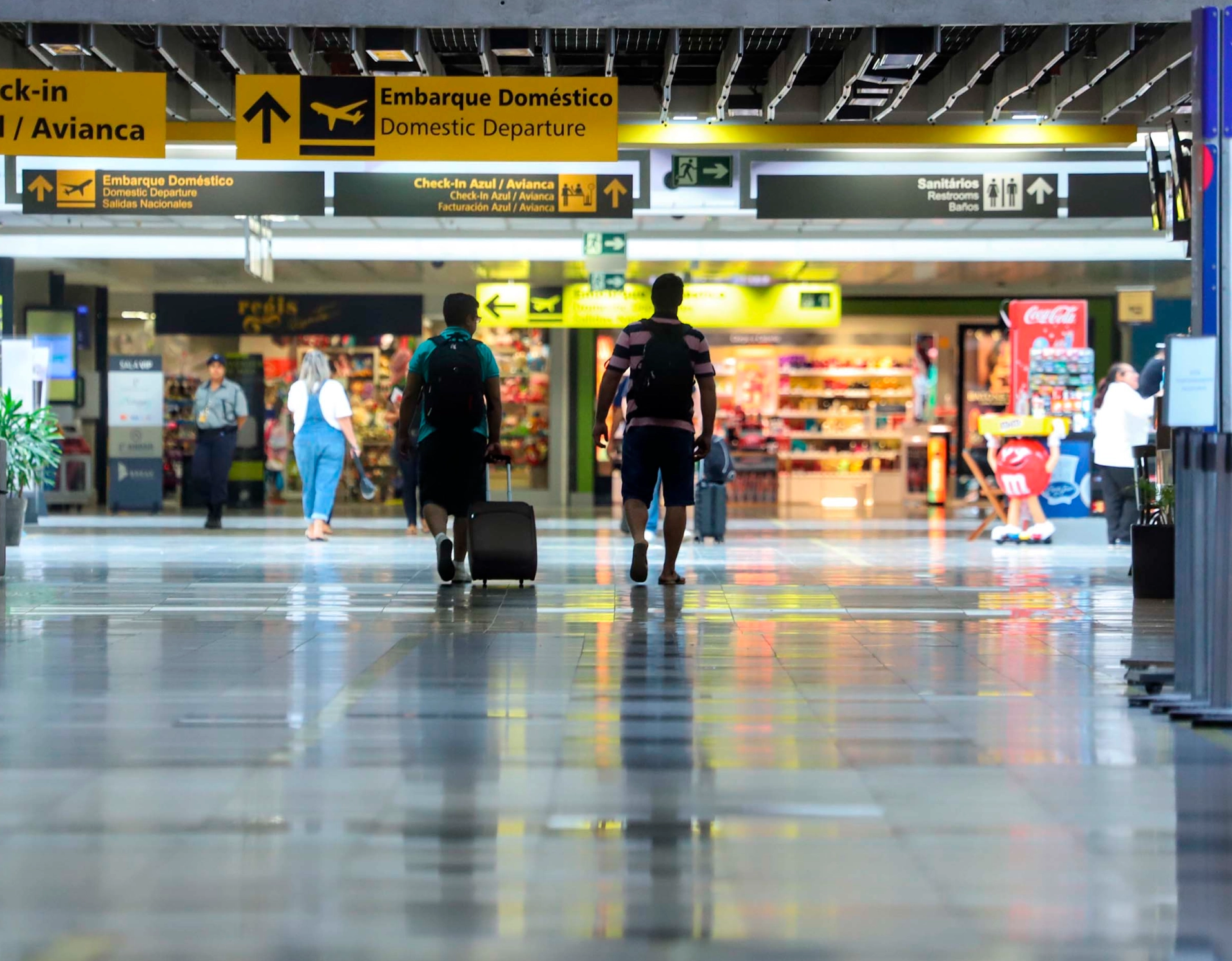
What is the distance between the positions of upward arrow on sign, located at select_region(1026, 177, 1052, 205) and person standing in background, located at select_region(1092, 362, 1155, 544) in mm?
1456

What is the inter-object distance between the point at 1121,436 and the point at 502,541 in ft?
20.5

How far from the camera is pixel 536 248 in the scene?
19406 mm

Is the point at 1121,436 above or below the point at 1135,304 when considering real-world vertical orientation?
below

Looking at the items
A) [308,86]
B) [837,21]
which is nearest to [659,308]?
[837,21]

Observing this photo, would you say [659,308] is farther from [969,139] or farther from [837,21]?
[969,139]

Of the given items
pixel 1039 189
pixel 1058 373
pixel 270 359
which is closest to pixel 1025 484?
pixel 1058 373

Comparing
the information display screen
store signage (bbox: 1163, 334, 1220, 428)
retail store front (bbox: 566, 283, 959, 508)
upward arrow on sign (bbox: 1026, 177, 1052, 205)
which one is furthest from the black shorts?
retail store front (bbox: 566, 283, 959, 508)

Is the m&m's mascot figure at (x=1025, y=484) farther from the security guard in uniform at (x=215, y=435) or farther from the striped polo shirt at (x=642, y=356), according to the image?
the security guard in uniform at (x=215, y=435)

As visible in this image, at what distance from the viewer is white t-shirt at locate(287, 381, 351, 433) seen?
13.3 meters

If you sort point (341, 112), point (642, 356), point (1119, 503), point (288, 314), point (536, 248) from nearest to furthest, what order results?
point (642, 356) → point (341, 112) → point (1119, 503) → point (536, 248) → point (288, 314)

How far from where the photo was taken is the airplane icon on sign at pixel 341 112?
396 inches

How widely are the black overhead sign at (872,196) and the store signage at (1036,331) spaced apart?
279 cm

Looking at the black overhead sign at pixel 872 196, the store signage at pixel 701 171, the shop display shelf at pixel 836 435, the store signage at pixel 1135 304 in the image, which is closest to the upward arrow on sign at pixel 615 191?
the store signage at pixel 701 171

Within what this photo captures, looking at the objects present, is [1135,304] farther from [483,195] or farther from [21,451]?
[21,451]
